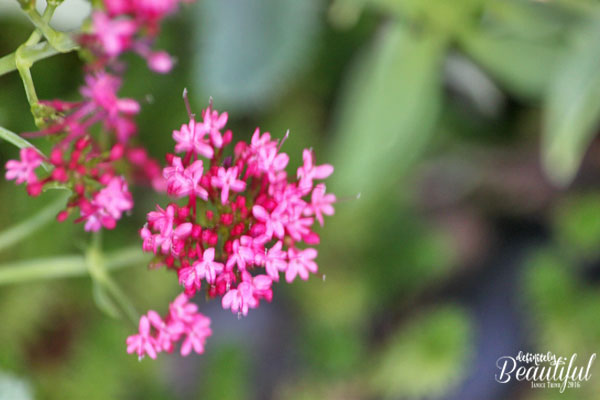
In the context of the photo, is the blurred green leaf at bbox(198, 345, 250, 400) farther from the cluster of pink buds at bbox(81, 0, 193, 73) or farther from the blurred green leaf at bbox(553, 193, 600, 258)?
the cluster of pink buds at bbox(81, 0, 193, 73)

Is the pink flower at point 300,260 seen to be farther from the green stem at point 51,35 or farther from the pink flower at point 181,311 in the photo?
the green stem at point 51,35

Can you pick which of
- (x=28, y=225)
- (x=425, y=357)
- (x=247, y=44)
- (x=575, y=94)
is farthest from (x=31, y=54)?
(x=425, y=357)

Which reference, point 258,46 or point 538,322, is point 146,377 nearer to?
point 258,46

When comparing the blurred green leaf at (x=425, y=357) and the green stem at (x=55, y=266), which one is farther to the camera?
the blurred green leaf at (x=425, y=357)

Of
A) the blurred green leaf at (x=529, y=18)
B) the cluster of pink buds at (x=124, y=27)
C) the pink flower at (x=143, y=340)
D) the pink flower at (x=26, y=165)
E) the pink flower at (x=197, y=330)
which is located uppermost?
the blurred green leaf at (x=529, y=18)

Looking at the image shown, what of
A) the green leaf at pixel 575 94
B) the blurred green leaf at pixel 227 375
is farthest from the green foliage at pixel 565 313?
the blurred green leaf at pixel 227 375

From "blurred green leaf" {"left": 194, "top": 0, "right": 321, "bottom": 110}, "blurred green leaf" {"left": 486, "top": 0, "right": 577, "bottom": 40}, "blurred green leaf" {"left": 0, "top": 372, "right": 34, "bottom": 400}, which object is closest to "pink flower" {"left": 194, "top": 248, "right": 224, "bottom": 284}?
"blurred green leaf" {"left": 0, "top": 372, "right": 34, "bottom": 400}
